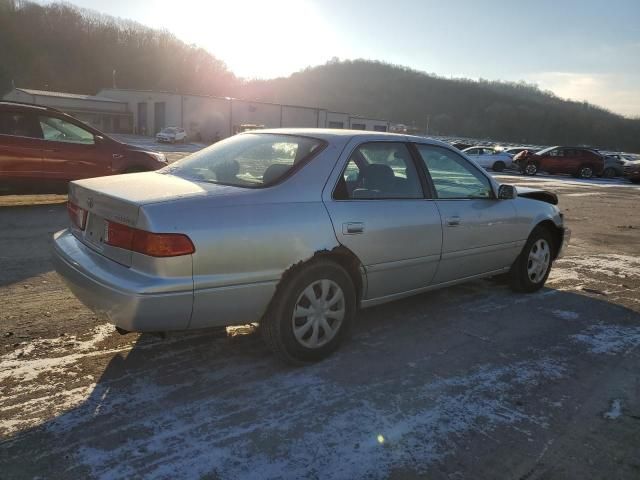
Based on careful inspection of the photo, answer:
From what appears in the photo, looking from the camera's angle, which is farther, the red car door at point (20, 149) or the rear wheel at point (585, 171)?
the rear wheel at point (585, 171)

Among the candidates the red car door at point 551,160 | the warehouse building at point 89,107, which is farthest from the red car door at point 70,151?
the warehouse building at point 89,107

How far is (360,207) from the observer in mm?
3529

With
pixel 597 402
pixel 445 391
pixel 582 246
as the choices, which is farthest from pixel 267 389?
pixel 582 246

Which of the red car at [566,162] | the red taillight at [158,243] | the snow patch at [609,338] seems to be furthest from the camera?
the red car at [566,162]

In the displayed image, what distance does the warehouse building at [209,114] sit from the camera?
51.2 m

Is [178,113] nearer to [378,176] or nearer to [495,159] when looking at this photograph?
[495,159]

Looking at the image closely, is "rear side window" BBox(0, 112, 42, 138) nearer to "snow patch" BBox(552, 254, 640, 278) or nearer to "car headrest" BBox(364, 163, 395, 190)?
"car headrest" BBox(364, 163, 395, 190)

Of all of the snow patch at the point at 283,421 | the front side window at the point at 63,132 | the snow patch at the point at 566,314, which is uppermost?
the front side window at the point at 63,132

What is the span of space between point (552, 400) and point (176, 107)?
52341 mm

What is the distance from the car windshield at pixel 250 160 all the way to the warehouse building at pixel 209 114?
149ft

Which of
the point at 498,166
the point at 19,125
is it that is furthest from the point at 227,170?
the point at 498,166

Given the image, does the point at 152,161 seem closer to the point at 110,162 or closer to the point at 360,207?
the point at 110,162

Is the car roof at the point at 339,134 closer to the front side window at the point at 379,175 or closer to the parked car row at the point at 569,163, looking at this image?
the front side window at the point at 379,175

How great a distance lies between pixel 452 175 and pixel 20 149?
22.7 ft
